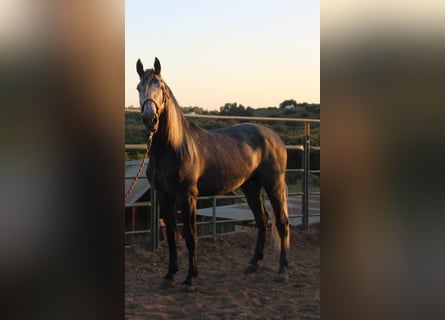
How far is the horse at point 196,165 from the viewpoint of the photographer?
11.3 ft

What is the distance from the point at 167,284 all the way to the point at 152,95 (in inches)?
52.8

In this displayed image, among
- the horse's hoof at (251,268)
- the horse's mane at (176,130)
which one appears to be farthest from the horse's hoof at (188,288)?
the horse's mane at (176,130)

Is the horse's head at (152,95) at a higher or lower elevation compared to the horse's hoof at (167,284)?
higher

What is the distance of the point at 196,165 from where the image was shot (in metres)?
3.63

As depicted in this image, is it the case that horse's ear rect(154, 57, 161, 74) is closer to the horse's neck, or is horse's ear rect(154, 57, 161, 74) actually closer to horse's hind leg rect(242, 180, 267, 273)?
the horse's neck

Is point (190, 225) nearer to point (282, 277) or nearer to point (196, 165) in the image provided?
point (196, 165)

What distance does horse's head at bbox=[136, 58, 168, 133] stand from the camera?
3.25 meters

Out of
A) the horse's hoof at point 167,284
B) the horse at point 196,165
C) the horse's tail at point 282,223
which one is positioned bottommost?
the horse's hoof at point 167,284

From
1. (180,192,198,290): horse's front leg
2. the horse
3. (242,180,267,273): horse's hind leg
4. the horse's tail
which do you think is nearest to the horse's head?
the horse

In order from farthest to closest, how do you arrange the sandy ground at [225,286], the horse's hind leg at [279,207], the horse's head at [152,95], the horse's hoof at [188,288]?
the horse's hind leg at [279,207] < the horse's hoof at [188,288] < the horse's head at [152,95] < the sandy ground at [225,286]

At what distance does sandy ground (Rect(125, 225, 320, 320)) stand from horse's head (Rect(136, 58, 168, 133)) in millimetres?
1132

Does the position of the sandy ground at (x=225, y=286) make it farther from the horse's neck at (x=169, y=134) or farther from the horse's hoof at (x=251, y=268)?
the horse's neck at (x=169, y=134)

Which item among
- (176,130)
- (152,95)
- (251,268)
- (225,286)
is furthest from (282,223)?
(152,95)
